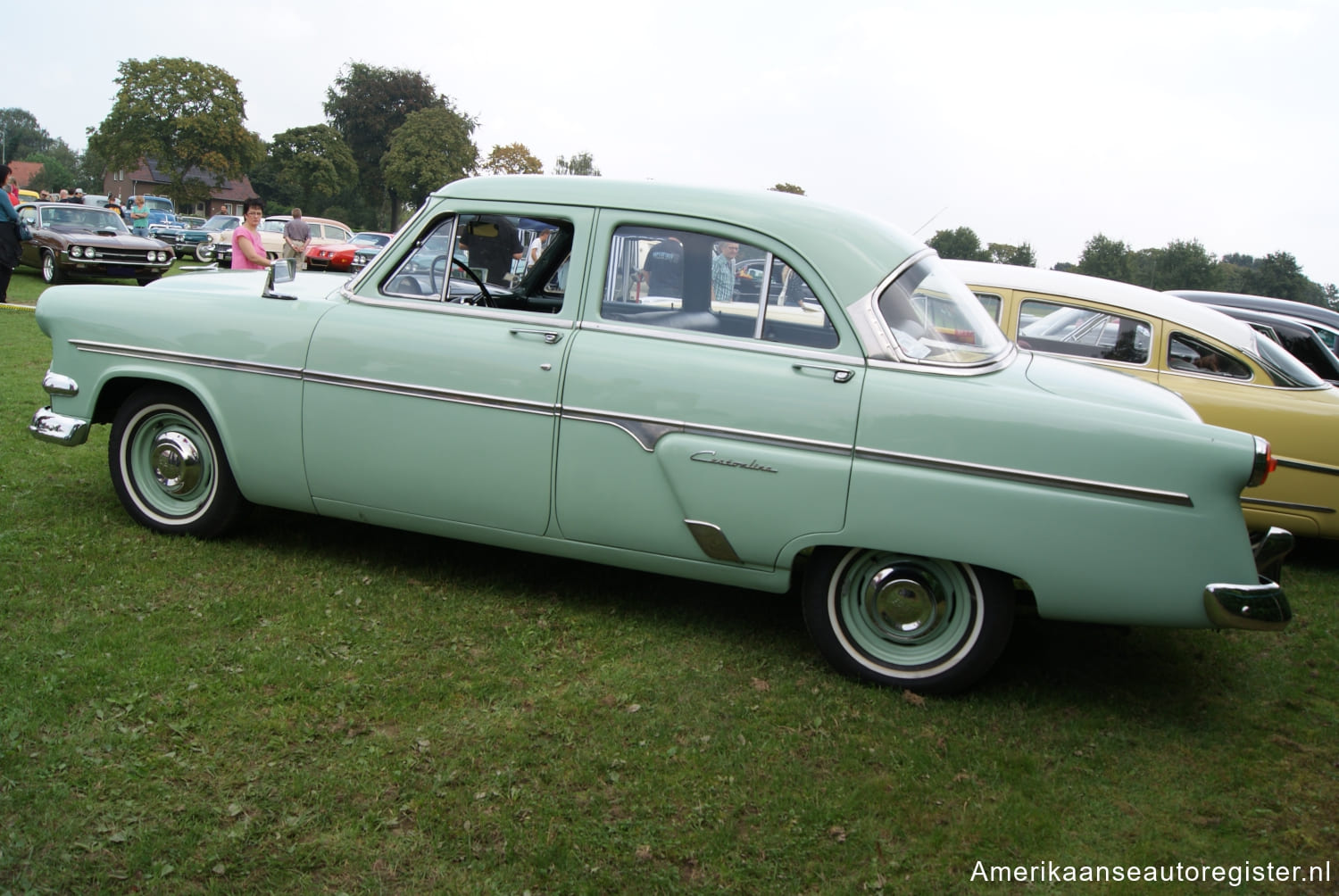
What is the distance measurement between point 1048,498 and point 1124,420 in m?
0.39

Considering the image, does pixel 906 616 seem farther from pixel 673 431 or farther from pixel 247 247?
pixel 247 247

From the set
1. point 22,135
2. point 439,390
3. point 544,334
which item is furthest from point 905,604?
point 22,135

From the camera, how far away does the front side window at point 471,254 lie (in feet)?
14.8

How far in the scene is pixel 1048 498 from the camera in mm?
3510

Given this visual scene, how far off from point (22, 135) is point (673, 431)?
185 m

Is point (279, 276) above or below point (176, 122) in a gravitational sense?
below

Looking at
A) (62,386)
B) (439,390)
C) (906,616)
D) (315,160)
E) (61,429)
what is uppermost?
(315,160)

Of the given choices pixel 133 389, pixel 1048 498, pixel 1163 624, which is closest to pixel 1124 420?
pixel 1048 498

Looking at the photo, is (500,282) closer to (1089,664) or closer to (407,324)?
(407,324)

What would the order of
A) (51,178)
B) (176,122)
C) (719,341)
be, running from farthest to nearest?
(51,178) → (176,122) → (719,341)

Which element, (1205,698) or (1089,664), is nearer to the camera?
(1205,698)

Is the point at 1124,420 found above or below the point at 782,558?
above

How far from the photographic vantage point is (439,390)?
4.21 m

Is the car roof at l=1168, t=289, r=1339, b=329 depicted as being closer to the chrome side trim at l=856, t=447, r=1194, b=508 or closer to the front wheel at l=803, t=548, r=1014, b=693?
the chrome side trim at l=856, t=447, r=1194, b=508
